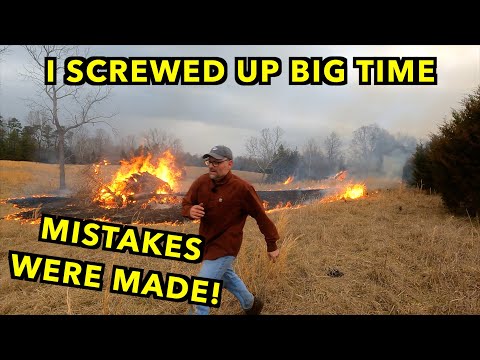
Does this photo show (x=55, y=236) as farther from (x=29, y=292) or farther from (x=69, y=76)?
(x=69, y=76)

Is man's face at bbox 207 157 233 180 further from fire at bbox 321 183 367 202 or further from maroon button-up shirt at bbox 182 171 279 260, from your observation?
fire at bbox 321 183 367 202

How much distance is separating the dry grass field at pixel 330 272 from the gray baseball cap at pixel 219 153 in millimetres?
1914

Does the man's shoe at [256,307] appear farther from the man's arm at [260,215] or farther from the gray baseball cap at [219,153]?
the gray baseball cap at [219,153]

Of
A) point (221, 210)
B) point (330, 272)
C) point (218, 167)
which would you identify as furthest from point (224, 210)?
point (330, 272)

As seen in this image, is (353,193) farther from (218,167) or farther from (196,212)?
(196,212)

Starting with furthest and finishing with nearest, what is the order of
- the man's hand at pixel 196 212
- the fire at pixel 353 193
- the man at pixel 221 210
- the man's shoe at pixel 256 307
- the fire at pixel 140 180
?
1. the fire at pixel 353 193
2. the fire at pixel 140 180
3. the man's shoe at pixel 256 307
4. the man at pixel 221 210
5. the man's hand at pixel 196 212

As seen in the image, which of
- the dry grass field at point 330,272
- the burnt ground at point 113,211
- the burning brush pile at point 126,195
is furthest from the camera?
the burning brush pile at point 126,195

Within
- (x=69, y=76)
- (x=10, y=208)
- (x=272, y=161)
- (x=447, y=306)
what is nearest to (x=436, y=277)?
(x=447, y=306)

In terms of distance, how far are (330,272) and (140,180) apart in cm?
1025

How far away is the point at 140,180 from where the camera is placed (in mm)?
13297

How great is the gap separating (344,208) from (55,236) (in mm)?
7969

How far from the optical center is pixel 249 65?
6270 mm

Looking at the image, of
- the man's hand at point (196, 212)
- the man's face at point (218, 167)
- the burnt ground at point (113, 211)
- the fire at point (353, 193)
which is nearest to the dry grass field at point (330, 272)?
the man's hand at point (196, 212)

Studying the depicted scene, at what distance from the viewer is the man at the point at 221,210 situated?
3188mm
